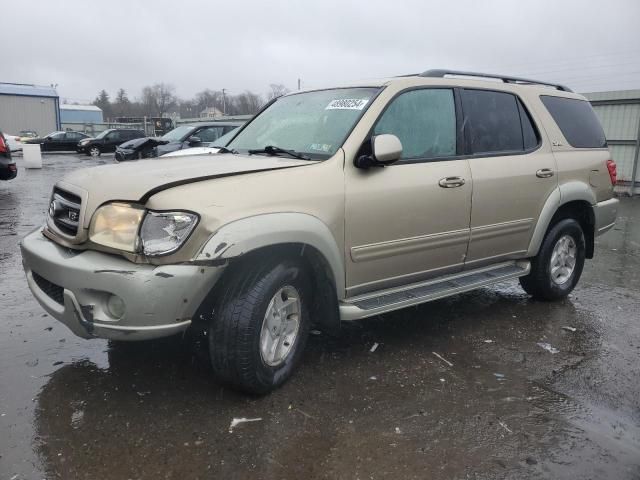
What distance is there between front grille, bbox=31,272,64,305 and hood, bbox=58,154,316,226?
1.44ft

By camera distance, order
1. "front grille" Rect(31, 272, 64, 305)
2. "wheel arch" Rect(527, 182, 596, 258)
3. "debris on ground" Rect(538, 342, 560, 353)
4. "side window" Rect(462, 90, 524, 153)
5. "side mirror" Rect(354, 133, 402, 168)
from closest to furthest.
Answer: "front grille" Rect(31, 272, 64, 305) < "side mirror" Rect(354, 133, 402, 168) < "debris on ground" Rect(538, 342, 560, 353) < "side window" Rect(462, 90, 524, 153) < "wheel arch" Rect(527, 182, 596, 258)

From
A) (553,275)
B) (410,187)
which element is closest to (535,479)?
(410,187)

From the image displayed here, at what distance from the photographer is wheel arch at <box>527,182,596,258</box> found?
4684mm

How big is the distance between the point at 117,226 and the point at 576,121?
4.30 m

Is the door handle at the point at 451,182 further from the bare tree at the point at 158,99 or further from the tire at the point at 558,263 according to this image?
the bare tree at the point at 158,99

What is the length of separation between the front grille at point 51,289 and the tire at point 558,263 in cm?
386

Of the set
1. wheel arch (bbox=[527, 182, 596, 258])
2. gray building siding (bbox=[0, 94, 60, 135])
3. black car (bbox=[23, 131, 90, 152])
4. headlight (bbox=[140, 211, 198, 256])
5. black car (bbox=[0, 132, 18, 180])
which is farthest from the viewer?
gray building siding (bbox=[0, 94, 60, 135])

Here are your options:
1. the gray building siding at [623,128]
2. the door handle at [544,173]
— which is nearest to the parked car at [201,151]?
the door handle at [544,173]

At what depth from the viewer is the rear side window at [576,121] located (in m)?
4.98

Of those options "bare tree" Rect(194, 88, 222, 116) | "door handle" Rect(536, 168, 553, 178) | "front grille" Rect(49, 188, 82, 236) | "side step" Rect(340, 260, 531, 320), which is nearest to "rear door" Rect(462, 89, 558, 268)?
"door handle" Rect(536, 168, 553, 178)

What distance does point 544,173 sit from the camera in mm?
4613

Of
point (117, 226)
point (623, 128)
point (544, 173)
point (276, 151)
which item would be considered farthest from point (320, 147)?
point (623, 128)

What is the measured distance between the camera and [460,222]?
4.00m

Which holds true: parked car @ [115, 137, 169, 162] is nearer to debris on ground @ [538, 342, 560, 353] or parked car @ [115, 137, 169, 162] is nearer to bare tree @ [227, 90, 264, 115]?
debris on ground @ [538, 342, 560, 353]
